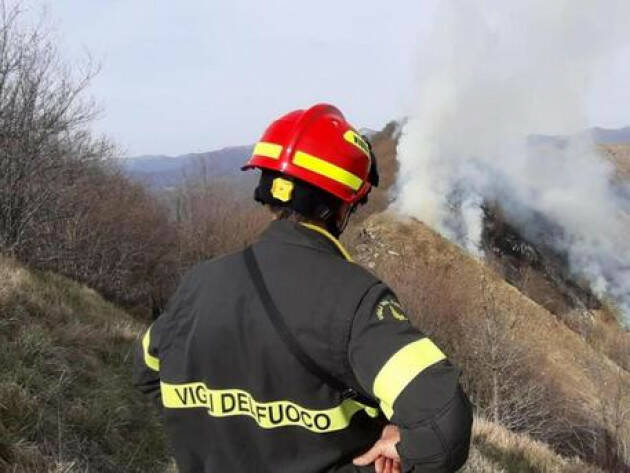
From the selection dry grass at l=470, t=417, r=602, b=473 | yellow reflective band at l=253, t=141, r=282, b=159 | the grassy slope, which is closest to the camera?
yellow reflective band at l=253, t=141, r=282, b=159

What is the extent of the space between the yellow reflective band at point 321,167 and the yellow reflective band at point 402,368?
1.72 ft

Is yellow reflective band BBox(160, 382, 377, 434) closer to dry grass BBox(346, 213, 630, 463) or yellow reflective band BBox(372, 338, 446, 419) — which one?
yellow reflective band BBox(372, 338, 446, 419)

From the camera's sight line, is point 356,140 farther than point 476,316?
No

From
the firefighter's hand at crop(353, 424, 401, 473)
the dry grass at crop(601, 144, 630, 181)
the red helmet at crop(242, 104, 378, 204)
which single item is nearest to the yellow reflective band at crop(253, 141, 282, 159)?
the red helmet at crop(242, 104, 378, 204)

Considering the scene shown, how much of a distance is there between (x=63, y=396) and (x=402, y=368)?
14.4 feet

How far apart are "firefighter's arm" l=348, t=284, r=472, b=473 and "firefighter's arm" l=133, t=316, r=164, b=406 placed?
Result: 29.1 inches

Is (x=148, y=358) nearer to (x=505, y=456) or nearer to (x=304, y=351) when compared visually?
(x=304, y=351)

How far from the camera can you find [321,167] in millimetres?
1817

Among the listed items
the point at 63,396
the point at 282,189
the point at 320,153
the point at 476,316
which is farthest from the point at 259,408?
the point at 476,316

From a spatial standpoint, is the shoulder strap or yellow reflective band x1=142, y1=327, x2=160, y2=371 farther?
yellow reflective band x1=142, y1=327, x2=160, y2=371

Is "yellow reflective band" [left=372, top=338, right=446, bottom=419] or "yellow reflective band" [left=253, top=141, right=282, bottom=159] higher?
"yellow reflective band" [left=253, top=141, right=282, bottom=159]

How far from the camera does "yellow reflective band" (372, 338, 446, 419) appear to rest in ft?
4.90

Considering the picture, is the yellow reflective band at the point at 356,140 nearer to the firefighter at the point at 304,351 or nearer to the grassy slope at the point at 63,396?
the firefighter at the point at 304,351

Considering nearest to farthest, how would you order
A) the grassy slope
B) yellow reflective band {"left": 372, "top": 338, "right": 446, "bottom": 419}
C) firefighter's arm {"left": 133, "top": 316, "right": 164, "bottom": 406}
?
yellow reflective band {"left": 372, "top": 338, "right": 446, "bottom": 419} → firefighter's arm {"left": 133, "top": 316, "right": 164, "bottom": 406} → the grassy slope
